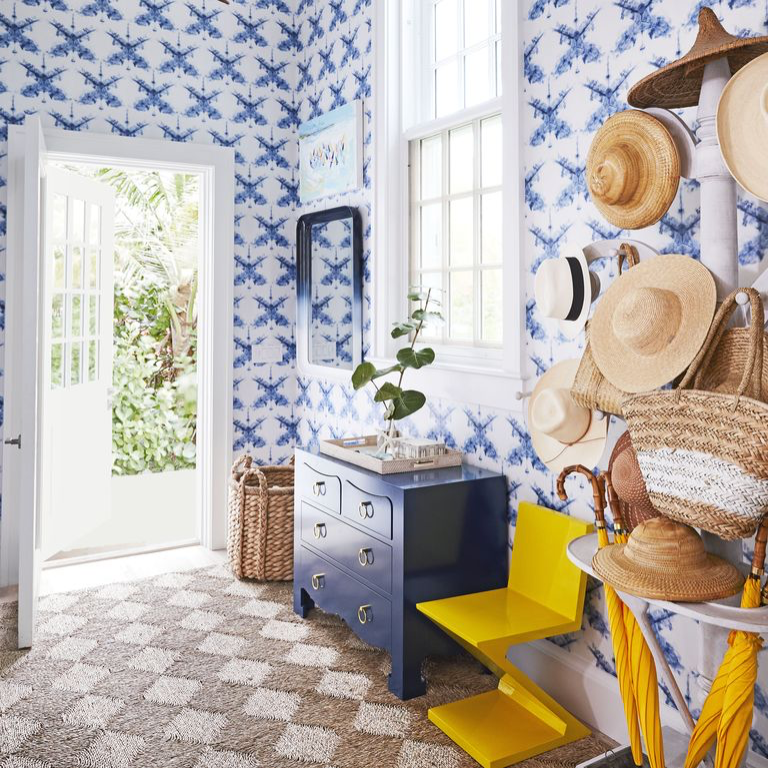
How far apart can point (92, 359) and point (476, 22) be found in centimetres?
248

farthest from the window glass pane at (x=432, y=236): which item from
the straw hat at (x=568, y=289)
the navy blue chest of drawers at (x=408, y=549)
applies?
the straw hat at (x=568, y=289)

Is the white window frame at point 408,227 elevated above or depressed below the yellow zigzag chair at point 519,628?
above

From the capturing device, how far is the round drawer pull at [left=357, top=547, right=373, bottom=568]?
2592 mm

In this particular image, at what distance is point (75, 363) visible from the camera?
12.1ft

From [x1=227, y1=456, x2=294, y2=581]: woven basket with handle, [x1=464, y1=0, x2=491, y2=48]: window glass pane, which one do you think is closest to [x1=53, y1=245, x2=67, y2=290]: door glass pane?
[x1=227, y1=456, x2=294, y2=581]: woven basket with handle

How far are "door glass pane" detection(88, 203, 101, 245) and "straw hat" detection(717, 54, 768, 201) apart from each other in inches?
126

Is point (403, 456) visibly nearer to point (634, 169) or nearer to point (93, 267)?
point (634, 169)

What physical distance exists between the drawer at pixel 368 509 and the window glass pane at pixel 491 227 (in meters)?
1.01

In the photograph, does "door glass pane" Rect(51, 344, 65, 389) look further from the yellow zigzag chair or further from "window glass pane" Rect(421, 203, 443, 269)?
the yellow zigzag chair

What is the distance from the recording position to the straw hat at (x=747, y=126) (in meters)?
1.43

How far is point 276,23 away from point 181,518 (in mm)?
3102

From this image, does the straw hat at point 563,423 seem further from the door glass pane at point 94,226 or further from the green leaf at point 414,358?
the door glass pane at point 94,226

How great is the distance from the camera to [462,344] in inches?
120

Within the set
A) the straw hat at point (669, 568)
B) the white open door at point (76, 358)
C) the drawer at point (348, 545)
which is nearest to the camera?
the straw hat at point (669, 568)
